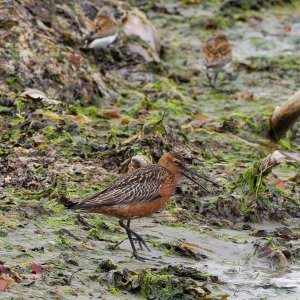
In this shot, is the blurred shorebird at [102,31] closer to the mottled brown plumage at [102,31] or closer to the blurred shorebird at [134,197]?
the mottled brown plumage at [102,31]

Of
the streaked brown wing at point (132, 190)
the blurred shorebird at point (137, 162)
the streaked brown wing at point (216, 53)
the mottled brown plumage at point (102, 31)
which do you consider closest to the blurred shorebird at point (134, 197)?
the streaked brown wing at point (132, 190)

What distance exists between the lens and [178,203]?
409 inches

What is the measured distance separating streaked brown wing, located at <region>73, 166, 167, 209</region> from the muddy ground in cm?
40

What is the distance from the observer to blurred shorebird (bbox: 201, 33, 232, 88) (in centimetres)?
1684

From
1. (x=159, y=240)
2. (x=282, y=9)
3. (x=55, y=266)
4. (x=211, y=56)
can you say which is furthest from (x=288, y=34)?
(x=55, y=266)

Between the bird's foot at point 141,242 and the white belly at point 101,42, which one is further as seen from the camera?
the white belly at point 101,42

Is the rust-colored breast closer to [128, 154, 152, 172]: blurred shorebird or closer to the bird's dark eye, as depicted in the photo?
the bird's dark eye

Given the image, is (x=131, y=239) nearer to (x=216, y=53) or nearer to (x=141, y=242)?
(x=141, y=242)

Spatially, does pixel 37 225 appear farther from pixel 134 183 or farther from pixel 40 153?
A: pixel 40 153

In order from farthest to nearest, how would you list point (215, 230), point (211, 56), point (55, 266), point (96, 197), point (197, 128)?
point (211, 56) → point (197, 128) → point (215, 230) → point (96, 197) → point (55, 266)

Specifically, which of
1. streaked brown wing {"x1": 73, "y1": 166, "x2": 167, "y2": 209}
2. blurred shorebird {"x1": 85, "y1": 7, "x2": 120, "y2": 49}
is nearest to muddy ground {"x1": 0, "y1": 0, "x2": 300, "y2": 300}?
blurred shorebird {"x1": 85, "y1": 7, "x2": 120, "y2": 49}

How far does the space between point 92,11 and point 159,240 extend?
28.6 ft

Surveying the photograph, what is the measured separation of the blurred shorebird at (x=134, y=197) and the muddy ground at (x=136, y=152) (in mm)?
305

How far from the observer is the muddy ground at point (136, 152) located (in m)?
7.86
